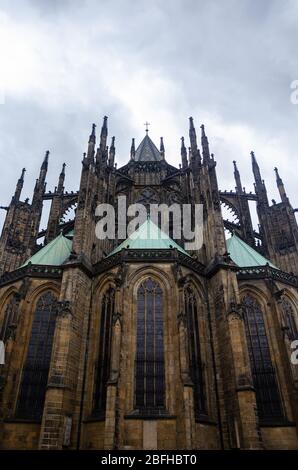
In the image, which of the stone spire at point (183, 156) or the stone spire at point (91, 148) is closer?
the stone spire at point (91, 148)

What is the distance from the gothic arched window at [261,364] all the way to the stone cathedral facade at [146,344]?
2.1 inches

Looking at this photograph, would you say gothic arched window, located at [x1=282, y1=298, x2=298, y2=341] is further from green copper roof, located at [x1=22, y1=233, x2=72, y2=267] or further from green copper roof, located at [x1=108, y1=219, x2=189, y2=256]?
green copper roof, located at [x1=22, y1=233, x2=72, y2=267]

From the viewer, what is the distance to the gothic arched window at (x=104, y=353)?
51.2 feet

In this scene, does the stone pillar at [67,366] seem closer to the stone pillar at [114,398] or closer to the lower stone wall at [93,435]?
the lower stone wall at [93,435]

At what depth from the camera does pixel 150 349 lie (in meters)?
15.8

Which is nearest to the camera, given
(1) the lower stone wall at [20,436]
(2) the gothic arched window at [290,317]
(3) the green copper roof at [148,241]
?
(1) the lower stone wall at [20,436]

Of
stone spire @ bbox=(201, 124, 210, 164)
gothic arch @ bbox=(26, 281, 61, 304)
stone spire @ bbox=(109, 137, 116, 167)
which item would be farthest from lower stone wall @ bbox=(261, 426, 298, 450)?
stone spire @ bbox=(109, 137, 116, 167)

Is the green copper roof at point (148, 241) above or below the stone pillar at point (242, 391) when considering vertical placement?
above

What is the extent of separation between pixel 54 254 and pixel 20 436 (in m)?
10.0

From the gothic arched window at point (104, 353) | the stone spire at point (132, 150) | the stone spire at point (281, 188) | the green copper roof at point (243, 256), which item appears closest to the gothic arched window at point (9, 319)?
the gothic arched window at point (104, 353)

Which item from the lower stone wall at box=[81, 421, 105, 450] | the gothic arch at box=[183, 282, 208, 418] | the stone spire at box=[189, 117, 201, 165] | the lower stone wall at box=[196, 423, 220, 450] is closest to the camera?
the lower stone wall at box=[196, 423, 220, 450]

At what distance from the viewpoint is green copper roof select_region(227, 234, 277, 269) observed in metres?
21.3

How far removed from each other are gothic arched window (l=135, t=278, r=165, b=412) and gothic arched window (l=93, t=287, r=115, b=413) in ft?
5.52
